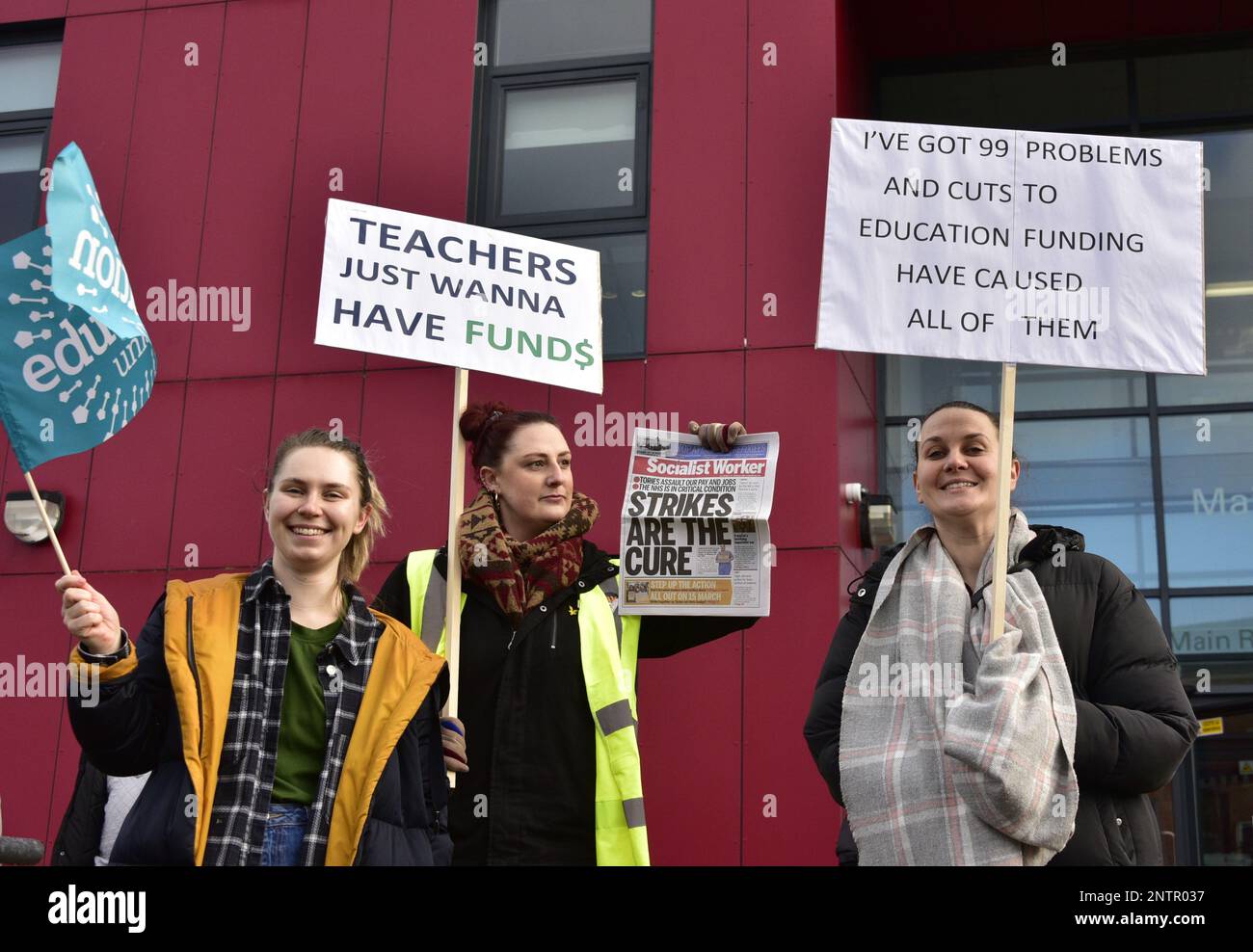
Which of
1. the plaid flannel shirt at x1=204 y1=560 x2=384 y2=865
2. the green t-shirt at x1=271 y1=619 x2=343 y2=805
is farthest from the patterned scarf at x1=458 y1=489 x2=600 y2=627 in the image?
the green t-shirt at x1=271 y1=619 x2=343 y2=805

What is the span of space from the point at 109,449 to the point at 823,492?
4.26 meters

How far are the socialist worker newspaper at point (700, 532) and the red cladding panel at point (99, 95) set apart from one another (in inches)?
230

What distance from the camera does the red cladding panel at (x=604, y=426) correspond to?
7.77m

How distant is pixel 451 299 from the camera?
4.61 metres

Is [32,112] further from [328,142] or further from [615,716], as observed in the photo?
[615,716]

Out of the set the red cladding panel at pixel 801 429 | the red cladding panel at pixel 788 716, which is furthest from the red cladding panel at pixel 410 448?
the red cladding panel at pixel 788 716

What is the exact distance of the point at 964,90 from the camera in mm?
9500

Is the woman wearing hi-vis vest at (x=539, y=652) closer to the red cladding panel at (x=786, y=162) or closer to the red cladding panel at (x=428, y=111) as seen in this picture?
the red cladding panel at (x=786, y=162)

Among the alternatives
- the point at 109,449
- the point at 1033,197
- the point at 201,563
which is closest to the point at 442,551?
the point at 1033,197

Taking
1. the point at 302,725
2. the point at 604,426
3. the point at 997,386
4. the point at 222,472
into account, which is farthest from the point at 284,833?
the point at 997,386

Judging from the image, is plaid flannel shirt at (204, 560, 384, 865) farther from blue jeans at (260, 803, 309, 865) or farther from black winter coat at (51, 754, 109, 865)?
black winter coat at (51, 754, 109, 865)

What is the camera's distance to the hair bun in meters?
4.49

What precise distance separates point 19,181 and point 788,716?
20.5ft

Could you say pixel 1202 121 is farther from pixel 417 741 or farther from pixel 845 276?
pixel 417 741
